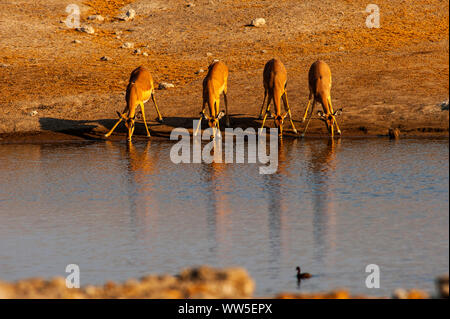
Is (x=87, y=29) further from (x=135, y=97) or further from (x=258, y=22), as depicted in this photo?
(x=135, y=97)

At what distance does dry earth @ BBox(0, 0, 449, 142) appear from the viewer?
3130cm

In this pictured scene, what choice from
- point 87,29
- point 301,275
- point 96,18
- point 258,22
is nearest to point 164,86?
point 258,22

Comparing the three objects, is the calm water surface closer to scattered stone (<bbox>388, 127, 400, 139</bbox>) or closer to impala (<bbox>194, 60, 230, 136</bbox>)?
scattered stone (<bbox>388, 127, 400, 139</bbox>)

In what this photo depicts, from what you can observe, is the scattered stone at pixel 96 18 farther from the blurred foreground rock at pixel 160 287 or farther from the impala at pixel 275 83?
the blurred foreground rock at pixel 160 287

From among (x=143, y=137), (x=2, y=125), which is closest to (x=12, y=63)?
(x=2, y=125)

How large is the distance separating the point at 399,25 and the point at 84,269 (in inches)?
1448

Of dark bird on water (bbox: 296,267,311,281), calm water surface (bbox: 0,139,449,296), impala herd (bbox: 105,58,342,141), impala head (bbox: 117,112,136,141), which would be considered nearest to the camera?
dark bird on water (bbox: 296,267,311,281)

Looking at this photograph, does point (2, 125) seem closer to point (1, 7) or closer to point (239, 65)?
point (239, 65)

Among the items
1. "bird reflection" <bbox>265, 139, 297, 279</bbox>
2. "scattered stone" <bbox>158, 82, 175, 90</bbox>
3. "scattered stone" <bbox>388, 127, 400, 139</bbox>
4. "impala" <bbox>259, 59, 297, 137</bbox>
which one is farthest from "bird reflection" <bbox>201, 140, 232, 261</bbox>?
"scattered stone" <bbox>158, 82, 175, 90</bbox>

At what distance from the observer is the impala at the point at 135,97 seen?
29.0 meters

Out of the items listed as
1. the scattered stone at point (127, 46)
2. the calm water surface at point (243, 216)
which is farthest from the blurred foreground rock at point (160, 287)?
the scattered stone at point (127, 46)

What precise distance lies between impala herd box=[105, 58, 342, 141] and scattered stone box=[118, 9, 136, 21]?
2303 centimetres

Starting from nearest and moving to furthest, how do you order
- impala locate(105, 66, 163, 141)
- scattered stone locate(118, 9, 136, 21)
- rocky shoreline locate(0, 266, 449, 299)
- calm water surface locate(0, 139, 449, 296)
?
rocky shoreline locate(0, 266, 449, 299) → calm water surface locate(0, 139, 449, 296) → impala locate(105, 66, 163, 141) → scattered stone locate(118, 9, 136, 21)
